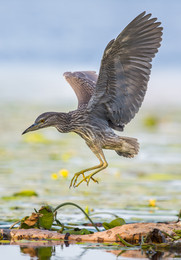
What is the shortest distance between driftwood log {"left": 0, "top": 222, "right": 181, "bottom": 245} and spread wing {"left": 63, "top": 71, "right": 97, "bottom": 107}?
1968 millimetres

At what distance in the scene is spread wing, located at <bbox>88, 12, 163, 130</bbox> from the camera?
6484 millimetres

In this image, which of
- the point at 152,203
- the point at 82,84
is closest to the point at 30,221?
the point at 152,203

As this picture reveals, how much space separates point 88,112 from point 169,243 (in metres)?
1.91

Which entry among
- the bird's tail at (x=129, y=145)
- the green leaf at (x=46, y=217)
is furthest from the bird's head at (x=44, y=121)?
the green leaf at (x=46, y=217)

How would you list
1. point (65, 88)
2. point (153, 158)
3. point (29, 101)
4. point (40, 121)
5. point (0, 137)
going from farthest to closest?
point (65, 88) → point (29, 101) → point (0, 137) → point (153, 158) → point (40, 121)

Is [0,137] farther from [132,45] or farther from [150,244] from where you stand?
[150,244]

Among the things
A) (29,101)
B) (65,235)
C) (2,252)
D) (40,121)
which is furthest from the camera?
(29,101)

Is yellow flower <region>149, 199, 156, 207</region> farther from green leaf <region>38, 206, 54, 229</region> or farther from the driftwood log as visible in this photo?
green leaf <region>38, 206, 54, 229</region>

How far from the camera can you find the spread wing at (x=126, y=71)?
21.3ft

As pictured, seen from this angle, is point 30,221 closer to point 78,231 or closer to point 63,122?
point 78,231

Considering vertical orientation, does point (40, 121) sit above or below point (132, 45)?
below

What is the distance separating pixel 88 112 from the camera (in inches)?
275

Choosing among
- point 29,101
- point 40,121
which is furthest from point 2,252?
point 29,101

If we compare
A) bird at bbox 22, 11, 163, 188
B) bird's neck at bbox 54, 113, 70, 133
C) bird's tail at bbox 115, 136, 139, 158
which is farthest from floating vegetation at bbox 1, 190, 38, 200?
bird's tail at bbox 115, 136, 139, 158
